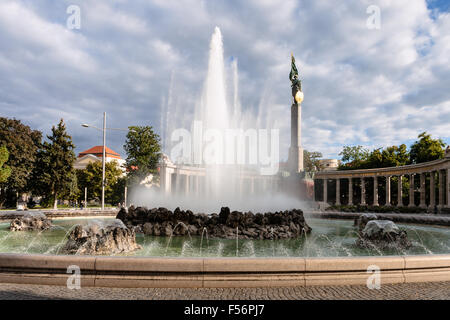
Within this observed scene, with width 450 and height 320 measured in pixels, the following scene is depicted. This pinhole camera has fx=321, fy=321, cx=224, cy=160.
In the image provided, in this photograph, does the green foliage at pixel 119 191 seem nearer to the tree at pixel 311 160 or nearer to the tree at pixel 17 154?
the tree at pixel 17 154

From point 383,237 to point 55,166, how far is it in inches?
1988

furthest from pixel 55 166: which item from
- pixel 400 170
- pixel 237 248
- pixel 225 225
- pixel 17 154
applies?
pixel 400 170

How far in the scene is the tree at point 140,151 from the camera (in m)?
60.9

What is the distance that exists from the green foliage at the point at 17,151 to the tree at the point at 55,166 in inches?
192

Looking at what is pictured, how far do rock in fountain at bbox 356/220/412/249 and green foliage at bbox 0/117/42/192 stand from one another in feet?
185

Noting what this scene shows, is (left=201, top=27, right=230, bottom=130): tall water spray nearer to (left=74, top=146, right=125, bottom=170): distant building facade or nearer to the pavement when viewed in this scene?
the pavement

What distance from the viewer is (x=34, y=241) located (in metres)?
16.6

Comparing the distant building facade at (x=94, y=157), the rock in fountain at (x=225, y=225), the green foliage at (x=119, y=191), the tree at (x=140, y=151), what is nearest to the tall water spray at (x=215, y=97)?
the rock in fountain at (x=225, y=225)

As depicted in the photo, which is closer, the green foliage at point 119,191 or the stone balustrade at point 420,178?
the stone balustrade at point 420,178

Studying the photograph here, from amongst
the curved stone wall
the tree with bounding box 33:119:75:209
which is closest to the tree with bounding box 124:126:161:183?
the tree with bounding box 33:119:75:209

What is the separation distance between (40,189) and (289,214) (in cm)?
4603

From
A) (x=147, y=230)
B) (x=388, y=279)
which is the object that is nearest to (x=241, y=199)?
(x=147, y=230)

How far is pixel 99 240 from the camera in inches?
524
